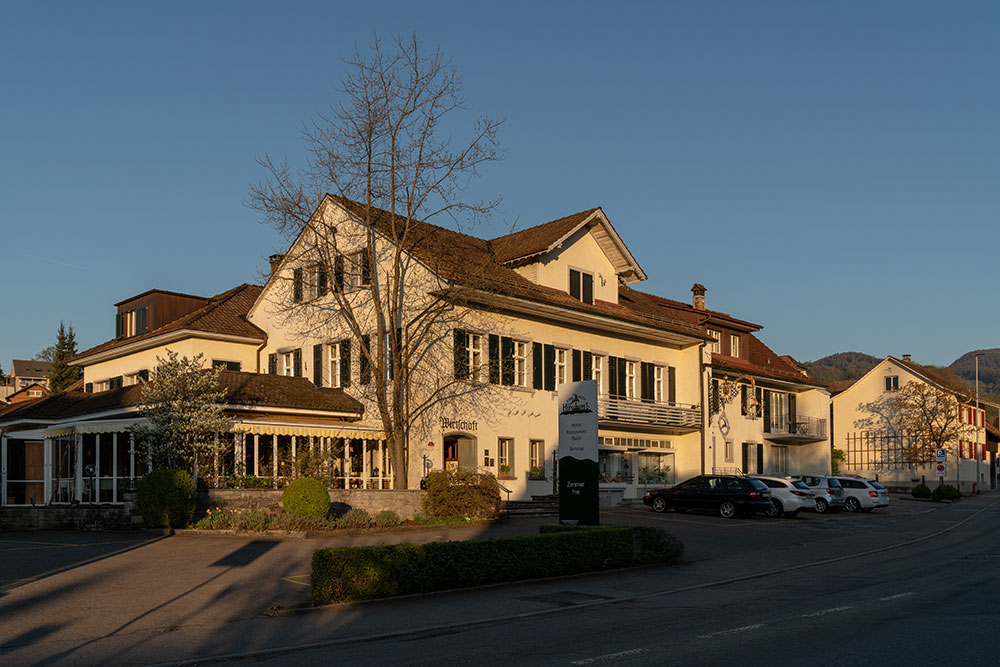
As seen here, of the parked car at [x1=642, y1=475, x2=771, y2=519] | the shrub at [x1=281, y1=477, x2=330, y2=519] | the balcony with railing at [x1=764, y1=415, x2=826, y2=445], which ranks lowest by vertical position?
the parked car at [x1=642, y1=475, x2=771, y2=519]

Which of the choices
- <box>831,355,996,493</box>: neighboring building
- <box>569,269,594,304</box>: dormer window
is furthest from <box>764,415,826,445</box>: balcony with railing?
<box>831,355,996,493</box>: neighboring building

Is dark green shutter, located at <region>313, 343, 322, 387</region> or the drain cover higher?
dark green shutter, located at <region>313, 343, 322, 387</region>

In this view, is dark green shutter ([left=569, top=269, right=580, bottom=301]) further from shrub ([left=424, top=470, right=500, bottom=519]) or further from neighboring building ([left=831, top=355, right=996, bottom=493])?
neighboring building ([left=831, top=355, right=996, bottom=493])

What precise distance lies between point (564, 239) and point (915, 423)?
142 ft

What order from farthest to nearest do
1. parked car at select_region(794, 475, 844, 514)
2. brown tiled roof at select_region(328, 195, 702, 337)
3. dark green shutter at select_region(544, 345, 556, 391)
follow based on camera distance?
parked car at select_region(794, 475, 844, 514) < dark green shutter at select_region(544, 345, 556, 391) < brown tiled roof at select_region(328, 195, 702, 337)

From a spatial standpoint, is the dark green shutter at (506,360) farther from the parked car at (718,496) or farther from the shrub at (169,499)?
the shrub at (169,499)

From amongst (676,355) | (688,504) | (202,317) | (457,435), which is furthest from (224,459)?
(676,355)

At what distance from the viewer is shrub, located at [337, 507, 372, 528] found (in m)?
24.0

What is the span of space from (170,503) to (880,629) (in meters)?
17.9

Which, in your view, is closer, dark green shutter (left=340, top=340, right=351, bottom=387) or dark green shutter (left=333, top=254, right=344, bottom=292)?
dark green shutter (left=333, top=254, right=344, bottom=292)

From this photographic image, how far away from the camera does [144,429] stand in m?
26.0

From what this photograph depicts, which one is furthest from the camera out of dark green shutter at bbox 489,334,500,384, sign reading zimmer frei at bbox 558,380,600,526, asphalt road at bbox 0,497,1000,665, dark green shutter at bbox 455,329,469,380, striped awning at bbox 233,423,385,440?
dark green shutter at bbox 489,334,500,384

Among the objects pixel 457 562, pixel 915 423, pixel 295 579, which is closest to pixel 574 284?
pixel 457 562

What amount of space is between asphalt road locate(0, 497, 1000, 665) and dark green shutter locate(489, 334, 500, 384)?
12972 millimetres
